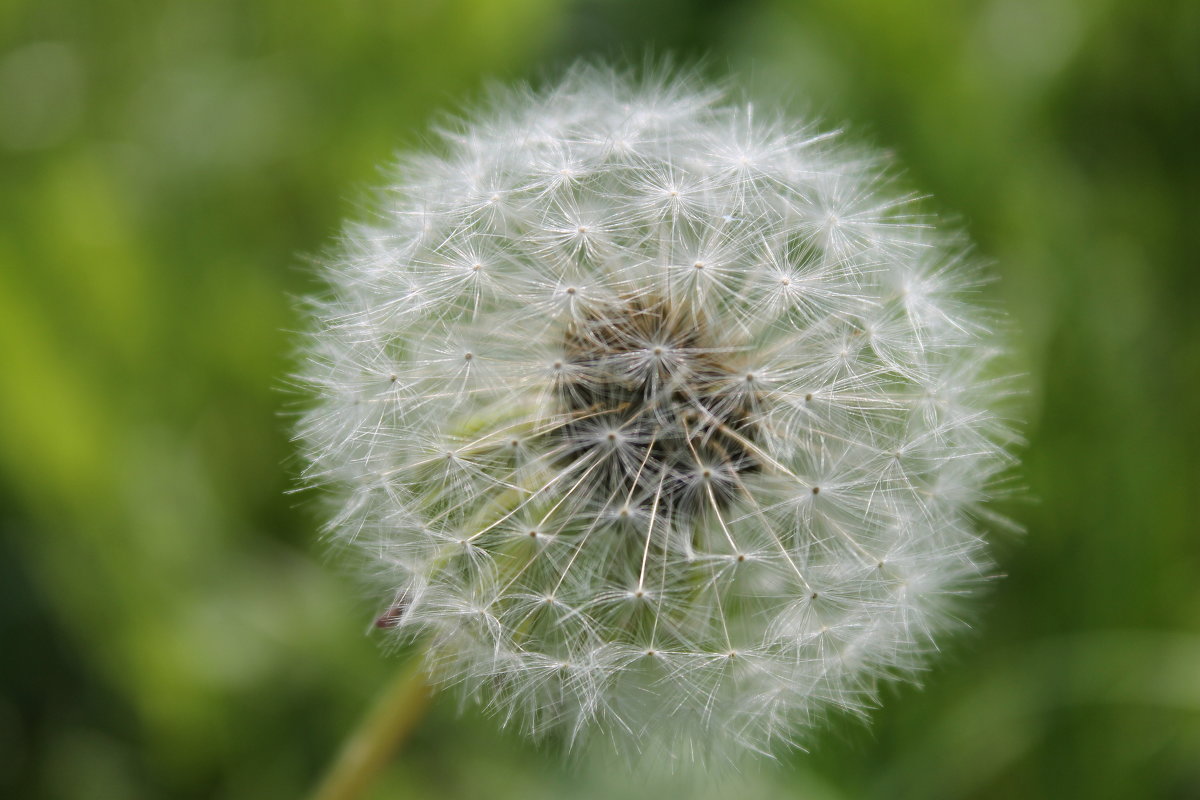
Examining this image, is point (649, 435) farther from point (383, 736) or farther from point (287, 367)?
point (287, 367)

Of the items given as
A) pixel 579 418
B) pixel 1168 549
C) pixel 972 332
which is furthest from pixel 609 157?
pixel 1168 549

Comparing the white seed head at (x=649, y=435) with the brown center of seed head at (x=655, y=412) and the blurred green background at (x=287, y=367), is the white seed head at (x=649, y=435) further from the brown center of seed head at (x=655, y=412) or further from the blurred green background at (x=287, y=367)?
the blurred green background at (x=287, y=367)

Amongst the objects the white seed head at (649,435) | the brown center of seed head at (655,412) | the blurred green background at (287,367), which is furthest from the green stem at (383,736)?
the blurred green background at (287,367)

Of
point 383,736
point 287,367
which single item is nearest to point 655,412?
point 383,736

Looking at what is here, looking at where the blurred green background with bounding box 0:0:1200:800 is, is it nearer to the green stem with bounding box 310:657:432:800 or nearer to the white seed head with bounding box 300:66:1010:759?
the green stem with bounding box 310:657:432:800

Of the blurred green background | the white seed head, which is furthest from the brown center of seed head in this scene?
the blurred green background

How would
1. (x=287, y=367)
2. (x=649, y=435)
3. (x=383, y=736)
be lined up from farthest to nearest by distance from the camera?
1. (x=287, y=367)
2. (x=383, y=736)
3. (x=649, y=435)

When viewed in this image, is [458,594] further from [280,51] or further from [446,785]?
[280,51]
